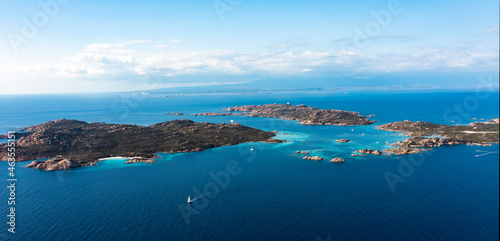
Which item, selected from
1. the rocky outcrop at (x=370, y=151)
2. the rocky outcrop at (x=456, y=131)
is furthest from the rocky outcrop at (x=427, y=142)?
the rocky outcrop at (x=370, y=151)

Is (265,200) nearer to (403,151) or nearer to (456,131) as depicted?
(403,151)

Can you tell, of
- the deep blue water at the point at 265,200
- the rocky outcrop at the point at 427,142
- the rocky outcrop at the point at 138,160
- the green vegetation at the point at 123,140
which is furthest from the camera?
the rocky outcrop at the point at 427,142

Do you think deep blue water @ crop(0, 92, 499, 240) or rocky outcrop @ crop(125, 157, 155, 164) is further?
rocky outcrop @ crop(125, 157, 155, 164)

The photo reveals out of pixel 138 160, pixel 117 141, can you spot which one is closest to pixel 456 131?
pixel 138 160

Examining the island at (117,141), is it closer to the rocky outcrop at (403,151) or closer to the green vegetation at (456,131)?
the rocky outcrop at (403,151)

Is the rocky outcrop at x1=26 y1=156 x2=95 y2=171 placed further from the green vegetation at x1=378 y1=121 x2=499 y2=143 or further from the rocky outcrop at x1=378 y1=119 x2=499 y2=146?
the green vegetation at x1=378 y1=121 x2=499 y2=143

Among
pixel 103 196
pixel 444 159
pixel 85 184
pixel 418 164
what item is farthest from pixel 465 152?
pixel 85 184

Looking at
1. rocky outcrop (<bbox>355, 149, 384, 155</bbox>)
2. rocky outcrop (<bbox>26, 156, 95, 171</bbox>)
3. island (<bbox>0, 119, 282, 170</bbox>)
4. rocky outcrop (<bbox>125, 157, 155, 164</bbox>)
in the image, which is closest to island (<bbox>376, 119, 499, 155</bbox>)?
rocky outcrop (<bbox>355, 149, 384, 155</bbox>)

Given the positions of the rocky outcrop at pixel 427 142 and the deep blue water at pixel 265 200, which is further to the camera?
the rocky outcrop at pixel 427 142
